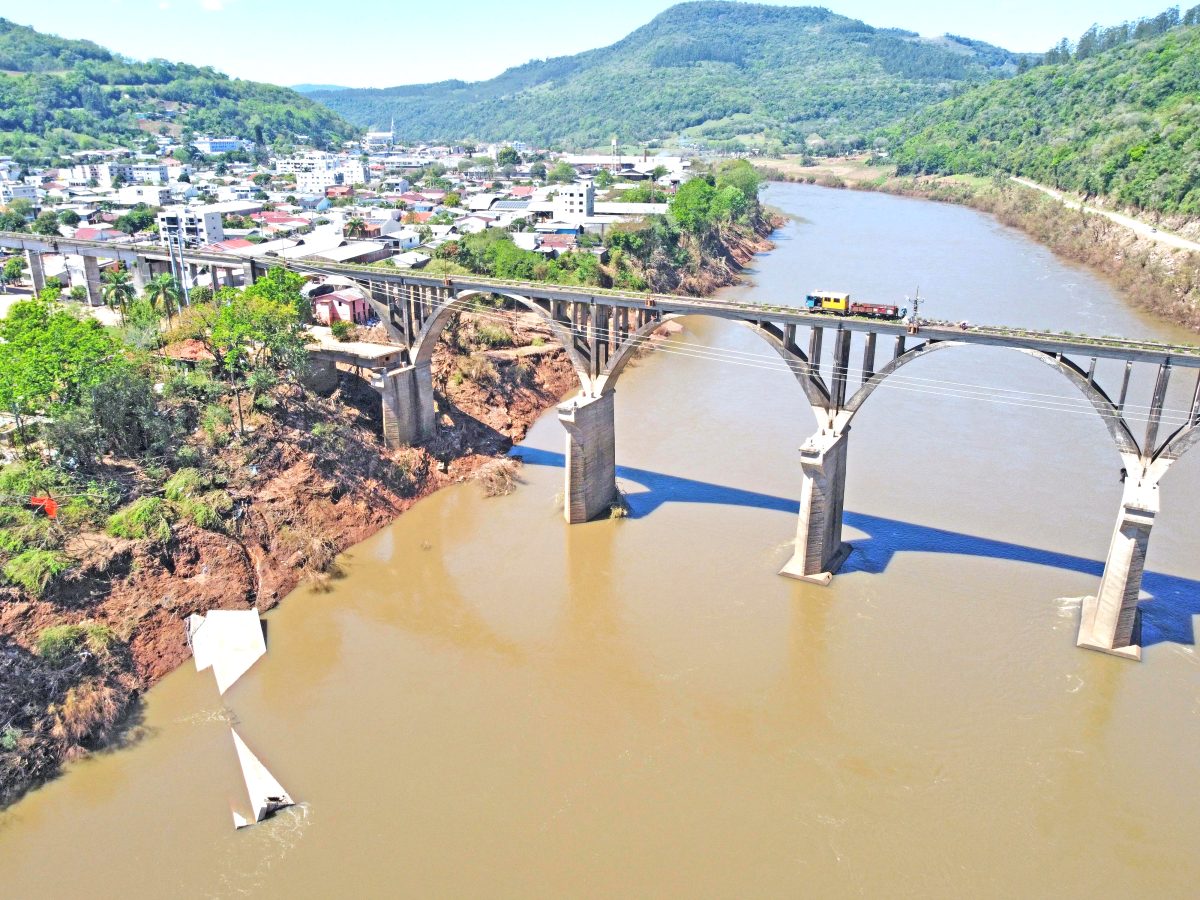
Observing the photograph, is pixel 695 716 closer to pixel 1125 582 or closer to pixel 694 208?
pixel 1125 582

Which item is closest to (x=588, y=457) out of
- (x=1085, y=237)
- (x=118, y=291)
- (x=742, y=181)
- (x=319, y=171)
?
(x=118, y=291)

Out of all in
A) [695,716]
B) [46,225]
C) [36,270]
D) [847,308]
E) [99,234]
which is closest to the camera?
[695,716]

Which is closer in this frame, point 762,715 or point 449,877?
point 449,877

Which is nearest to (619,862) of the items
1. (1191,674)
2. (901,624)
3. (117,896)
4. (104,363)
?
(117,896)

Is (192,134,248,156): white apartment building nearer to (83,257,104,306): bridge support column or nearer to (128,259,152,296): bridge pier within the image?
(83,257,104,306): bridge support column

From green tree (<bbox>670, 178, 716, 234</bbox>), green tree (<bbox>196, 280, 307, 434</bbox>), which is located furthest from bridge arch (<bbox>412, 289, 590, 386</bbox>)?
green tree (<bbox>670, 178, 716, 234</bbox>)

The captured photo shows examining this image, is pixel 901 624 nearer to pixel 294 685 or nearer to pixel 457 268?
pixel 294 685
